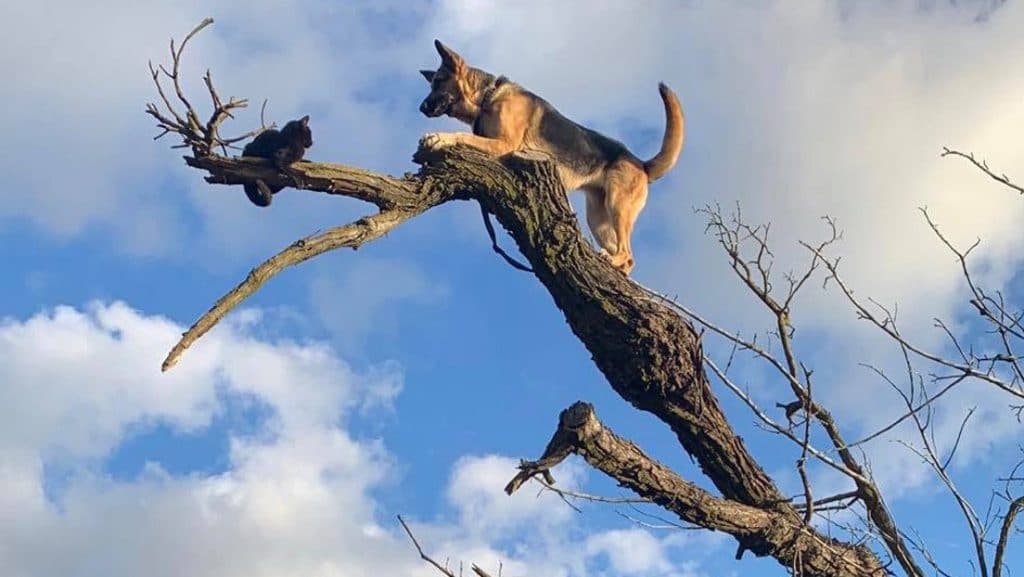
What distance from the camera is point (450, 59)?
7.64m

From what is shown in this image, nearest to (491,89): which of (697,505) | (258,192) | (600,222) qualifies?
(600,222)

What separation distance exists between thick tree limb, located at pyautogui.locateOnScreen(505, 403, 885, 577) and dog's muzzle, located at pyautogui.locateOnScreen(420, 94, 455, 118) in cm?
356

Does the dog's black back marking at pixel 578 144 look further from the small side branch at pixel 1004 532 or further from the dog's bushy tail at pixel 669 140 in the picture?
the small side branch at pixel 1004 532

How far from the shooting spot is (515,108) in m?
7.09

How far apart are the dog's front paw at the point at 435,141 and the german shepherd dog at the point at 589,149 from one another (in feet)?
3.32

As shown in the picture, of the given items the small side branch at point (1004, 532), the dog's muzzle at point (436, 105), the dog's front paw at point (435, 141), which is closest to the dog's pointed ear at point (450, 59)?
the dog's muzzle at point (436, 105)

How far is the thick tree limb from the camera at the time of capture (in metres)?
4.44

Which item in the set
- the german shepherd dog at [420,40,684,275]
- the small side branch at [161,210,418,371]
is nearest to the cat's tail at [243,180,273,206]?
the small side branch at [161,210,418,371]

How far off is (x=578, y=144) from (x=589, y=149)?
8 cm

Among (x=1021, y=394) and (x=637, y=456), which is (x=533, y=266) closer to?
(x=637, y=456)

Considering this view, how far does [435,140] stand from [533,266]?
3.05 ft

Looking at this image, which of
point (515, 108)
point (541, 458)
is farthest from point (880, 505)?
point (515, 108)

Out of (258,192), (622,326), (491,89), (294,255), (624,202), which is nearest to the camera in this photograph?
(294,255)

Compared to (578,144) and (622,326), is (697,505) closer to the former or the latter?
(622,326)
